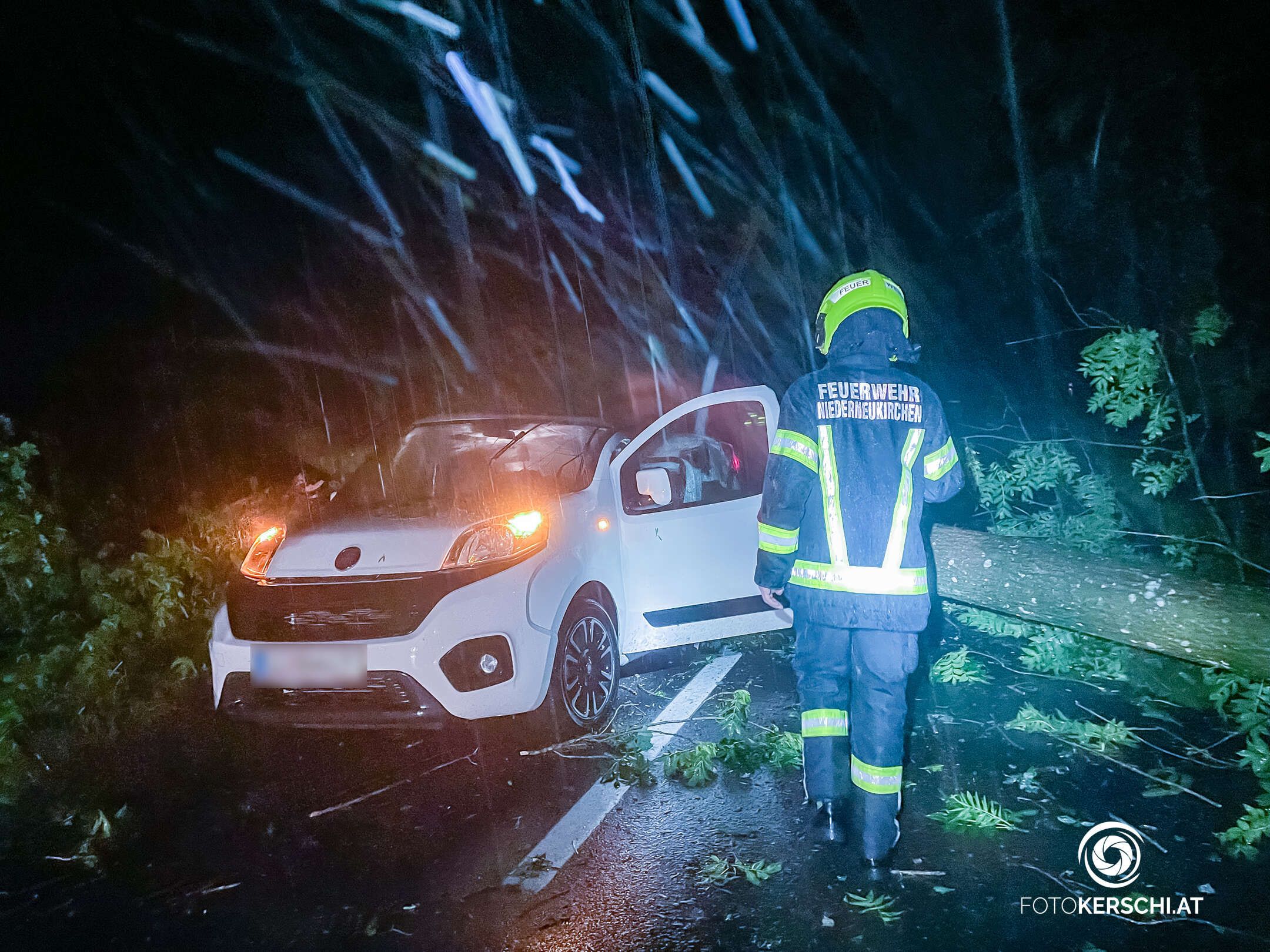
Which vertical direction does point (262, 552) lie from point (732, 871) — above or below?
above

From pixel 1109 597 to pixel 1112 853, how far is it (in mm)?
1321

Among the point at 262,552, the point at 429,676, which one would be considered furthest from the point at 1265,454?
the point at 262,552

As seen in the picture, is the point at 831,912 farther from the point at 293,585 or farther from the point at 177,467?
the point at 177,467

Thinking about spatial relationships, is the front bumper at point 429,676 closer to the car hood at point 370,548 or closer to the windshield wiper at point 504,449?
the car hood at point 370,548

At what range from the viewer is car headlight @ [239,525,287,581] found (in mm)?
3850

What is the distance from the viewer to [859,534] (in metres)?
2.82

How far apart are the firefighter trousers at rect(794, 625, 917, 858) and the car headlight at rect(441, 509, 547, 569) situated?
4.87 feet

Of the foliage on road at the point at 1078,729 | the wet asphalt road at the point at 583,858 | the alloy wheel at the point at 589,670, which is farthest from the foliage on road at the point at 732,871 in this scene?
the foliage on road at the point at 1078,729

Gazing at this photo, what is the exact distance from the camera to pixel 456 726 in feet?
11.5

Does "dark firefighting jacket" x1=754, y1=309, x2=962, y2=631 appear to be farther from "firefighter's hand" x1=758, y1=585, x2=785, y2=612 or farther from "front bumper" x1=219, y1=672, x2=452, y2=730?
"front bumper" x1=219, y1=672, x2=452, y2=730

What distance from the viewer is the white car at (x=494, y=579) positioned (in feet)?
11.4

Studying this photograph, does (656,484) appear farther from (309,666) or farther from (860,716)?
(309,666)

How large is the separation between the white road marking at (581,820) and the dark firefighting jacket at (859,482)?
4.18 ft

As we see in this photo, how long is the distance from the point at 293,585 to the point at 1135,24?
243 inches
